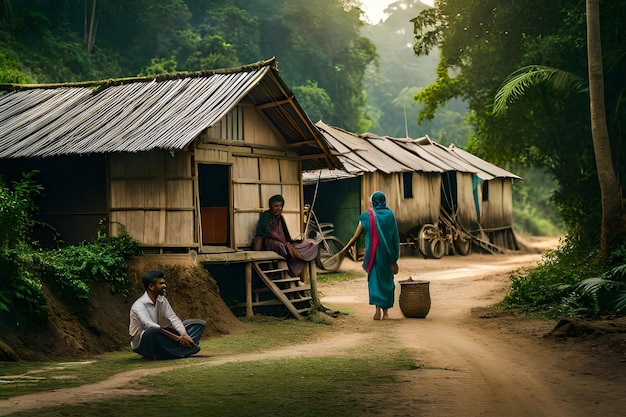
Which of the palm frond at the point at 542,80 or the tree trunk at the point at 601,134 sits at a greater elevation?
the palm frond at the point at 542,80

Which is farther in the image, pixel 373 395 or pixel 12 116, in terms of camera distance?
pixel 12 116

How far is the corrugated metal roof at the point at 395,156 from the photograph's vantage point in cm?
2473

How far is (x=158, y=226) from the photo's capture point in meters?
12.9

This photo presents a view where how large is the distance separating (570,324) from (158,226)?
21.5 ft

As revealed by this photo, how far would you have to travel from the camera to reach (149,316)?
30.4 ft

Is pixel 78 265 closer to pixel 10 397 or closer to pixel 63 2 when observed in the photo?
pixel 10 397

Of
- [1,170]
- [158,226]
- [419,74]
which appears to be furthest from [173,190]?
[419,74]

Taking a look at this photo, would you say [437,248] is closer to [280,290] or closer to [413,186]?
[413,186]

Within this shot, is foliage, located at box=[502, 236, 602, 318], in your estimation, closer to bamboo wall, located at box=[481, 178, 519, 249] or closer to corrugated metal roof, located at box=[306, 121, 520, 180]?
corrugated metal roof, located at box=[306, 121, 520, 180]

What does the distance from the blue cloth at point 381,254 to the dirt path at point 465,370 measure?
0.47 m

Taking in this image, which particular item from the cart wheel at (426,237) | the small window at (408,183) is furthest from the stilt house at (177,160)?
the cart wheel at (426,237)

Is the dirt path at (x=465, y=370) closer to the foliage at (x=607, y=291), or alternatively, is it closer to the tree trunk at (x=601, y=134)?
the foliage at (x=607, y=291)

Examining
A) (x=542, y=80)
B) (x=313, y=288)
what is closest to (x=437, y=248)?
(x=542, y=80)

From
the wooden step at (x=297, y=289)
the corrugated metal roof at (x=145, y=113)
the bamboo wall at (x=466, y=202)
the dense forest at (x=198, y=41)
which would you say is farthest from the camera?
the dense forest at (x=198, y=41)
